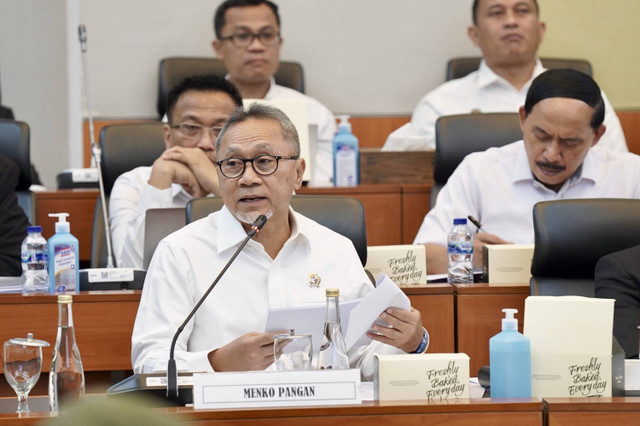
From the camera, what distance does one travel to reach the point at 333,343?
184 cm

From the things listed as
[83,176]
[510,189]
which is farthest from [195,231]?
[83,176]

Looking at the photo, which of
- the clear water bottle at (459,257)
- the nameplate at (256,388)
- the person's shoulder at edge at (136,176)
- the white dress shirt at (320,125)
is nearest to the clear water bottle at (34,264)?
the person's shoulder at edge at (136,176)

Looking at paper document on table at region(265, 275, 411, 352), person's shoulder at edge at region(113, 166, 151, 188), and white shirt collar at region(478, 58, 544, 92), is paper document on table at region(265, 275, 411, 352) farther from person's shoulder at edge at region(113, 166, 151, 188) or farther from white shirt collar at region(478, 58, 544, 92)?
white shirt collar at region(478, 58, 544, 92)

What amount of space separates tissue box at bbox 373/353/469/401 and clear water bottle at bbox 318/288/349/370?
0.12 meters

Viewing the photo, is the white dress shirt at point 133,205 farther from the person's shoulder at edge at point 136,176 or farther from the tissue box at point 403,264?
the tissue box at point 403,264

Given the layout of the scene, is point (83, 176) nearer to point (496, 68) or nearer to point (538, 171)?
point (538, 171)

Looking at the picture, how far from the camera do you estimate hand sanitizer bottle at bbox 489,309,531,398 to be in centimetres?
173

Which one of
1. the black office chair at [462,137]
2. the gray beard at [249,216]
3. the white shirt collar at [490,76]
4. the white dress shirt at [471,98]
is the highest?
the white shirt collar at [490,76]

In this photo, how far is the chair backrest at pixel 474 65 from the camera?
5070 millimetres

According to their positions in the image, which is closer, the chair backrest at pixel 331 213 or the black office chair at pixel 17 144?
the chair backrest at pixel 331 213

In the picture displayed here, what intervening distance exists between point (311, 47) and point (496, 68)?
1117mm

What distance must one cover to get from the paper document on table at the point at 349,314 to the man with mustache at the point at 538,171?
4.31 ft

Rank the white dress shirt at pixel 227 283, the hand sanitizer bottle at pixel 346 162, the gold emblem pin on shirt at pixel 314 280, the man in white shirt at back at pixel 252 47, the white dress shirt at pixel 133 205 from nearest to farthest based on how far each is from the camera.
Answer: the white dress shirt at pixel 227 283, the gold emblem pin on shirt at pixel 314 280, the white dress shirt at pixel 133 205, the hand sanitizer bottle at pixel 346 162, the man in white shirt at back at pixel 252 47

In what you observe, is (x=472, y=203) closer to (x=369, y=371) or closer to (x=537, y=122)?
(x=537, y=122)
